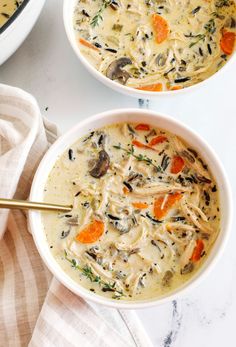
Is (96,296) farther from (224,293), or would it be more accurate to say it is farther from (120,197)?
(224,293)

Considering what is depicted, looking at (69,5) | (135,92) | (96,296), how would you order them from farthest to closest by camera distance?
(69,5) < (135,92) < (96,296)

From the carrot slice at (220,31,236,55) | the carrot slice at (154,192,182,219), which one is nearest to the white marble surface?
the carrot slice at (220,31,236,55)

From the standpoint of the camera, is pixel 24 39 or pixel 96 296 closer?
pixel 96 296

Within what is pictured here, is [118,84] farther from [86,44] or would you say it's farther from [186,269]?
[186,269]

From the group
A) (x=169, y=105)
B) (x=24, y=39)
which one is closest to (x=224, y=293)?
(x=169, y=105)

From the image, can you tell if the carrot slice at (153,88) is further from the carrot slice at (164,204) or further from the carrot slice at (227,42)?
the carrot slice at (164,204)

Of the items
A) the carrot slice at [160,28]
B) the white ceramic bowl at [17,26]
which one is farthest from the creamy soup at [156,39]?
the white ceramic bowl at [17,26]

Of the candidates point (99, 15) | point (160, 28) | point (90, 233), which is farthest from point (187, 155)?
point (99, 15)
